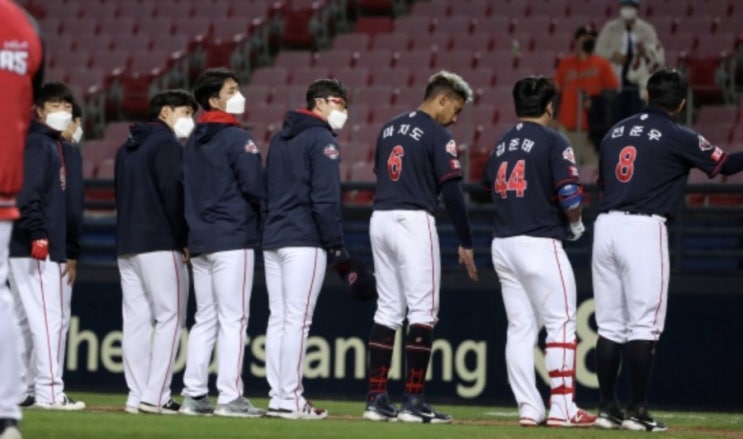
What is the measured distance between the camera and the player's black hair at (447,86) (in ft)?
32.1

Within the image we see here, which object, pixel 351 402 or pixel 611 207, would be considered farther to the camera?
pixel 351 402

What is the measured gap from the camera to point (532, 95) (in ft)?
31.3

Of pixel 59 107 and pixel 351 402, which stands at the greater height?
pixel 59 107

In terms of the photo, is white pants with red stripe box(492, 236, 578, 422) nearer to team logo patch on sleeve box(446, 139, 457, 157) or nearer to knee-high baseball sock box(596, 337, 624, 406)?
knee-high baseball sock box(596, 337, 624, 406)

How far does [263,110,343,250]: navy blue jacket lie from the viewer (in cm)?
969

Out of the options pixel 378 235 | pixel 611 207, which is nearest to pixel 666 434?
pixel 611 207

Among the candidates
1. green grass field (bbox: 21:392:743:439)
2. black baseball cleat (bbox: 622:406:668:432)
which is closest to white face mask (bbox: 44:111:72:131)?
green grass field (bbox: 21:392:743:439)

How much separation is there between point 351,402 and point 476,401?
3.26 ft

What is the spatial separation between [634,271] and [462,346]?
407 cm

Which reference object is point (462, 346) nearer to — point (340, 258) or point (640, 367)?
point (340, 258)

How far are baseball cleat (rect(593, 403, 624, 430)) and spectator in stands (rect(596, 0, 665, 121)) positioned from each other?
20.1 feet

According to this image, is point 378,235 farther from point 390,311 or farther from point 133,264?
point 133,264

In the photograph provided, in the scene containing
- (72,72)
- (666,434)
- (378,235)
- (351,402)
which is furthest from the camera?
(72,72)

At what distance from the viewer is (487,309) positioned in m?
13.2
